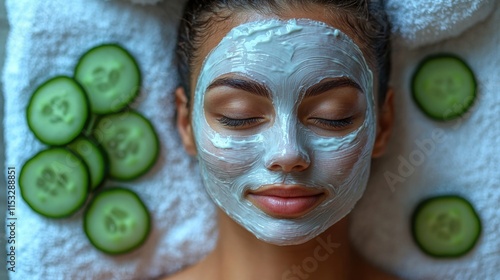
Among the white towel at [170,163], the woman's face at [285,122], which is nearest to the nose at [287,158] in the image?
the woman's face at [285,122]

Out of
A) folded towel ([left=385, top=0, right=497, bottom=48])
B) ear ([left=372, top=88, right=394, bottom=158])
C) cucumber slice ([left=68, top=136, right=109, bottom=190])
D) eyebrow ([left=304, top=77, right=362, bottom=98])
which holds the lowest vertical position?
cucumber slice ([left=68, top=136, right=109, bottom=190])

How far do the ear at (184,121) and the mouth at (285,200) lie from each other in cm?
21

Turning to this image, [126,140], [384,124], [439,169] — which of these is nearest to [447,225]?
[439,169]

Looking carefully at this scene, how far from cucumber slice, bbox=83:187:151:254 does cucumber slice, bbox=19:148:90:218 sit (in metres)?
0.05

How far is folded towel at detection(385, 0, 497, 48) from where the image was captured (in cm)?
120

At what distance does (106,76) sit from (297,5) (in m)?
0.40

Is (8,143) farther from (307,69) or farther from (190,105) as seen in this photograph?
(307,69)

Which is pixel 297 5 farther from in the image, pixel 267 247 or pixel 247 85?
pixel 267 247

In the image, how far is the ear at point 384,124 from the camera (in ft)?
4.00

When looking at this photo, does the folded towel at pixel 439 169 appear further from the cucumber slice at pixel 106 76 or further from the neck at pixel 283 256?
the cucumber slice at pixel 106 76

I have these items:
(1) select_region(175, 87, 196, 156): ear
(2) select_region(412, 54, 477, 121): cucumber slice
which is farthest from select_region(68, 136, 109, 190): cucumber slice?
(2) select_region(412, 54, 477, 121): cucumber slice

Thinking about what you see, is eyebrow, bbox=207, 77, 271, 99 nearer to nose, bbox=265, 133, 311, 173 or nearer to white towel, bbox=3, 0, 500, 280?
nose, bbox=265, 133, 311, 173

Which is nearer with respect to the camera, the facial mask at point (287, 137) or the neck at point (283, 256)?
the facial mask at point (287, 137)

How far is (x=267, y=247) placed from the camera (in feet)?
3.78
